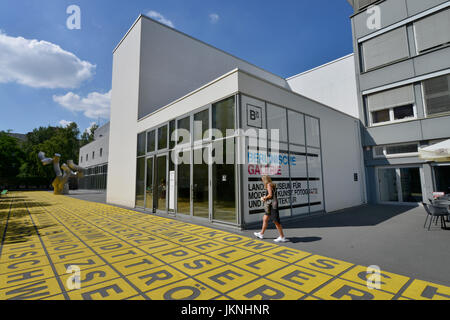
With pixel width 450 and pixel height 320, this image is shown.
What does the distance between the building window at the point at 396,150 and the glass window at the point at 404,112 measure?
5.30 feet

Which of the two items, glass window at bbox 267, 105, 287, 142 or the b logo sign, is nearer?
the b logo sign

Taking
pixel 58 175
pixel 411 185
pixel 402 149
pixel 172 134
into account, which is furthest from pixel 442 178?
pixel 58 175

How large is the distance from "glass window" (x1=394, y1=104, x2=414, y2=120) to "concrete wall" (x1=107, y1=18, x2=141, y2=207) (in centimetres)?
1525

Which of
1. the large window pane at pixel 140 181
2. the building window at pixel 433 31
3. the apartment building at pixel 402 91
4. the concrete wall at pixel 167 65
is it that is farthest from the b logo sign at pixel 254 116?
the building window at pixel 433 31

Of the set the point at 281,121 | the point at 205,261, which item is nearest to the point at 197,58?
the point at 281,121

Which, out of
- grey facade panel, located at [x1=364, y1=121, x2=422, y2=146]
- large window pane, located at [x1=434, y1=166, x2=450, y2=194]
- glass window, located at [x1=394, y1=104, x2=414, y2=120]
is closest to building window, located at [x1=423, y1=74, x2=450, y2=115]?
glass window, located at [x1=394, y1=104, x2=414, y2=120]

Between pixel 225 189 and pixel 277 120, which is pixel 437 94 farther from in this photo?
pixel 225 189

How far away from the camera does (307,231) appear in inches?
258

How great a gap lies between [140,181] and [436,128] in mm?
15995

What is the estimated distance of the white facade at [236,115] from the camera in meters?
7.55

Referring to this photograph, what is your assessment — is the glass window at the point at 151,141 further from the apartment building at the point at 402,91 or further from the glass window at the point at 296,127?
the apartment building at the point at 402,91

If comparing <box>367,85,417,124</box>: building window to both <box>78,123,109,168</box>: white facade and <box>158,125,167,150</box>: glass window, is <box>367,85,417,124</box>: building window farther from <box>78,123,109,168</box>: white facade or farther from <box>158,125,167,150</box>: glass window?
<box>78,123,109,168</box>: white facade

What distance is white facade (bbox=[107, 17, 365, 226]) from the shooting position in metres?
7.55
